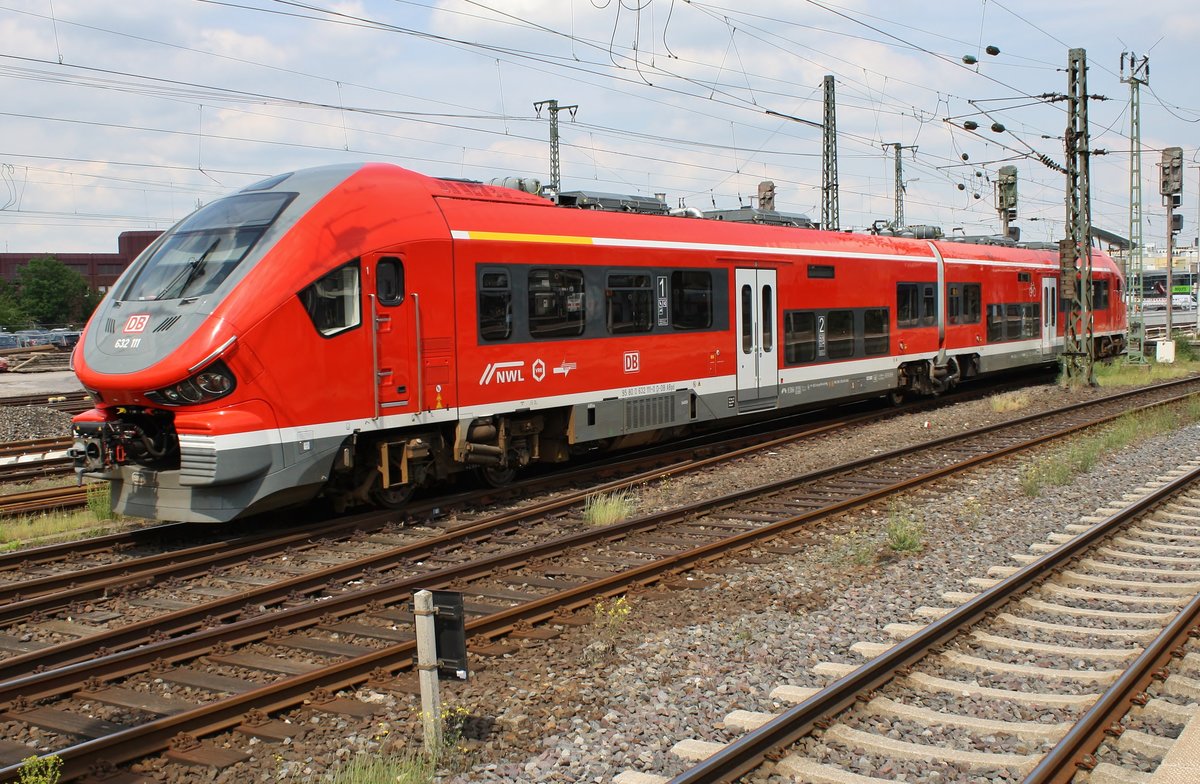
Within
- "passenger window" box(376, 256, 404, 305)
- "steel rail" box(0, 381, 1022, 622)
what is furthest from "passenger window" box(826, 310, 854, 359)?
"passenger window" box(376, 256, 404, 305)

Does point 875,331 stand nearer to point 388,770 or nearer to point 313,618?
point 313,618

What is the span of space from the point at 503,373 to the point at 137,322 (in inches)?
146

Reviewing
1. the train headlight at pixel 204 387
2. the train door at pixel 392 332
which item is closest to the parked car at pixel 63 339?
the train door at pixel 392 332

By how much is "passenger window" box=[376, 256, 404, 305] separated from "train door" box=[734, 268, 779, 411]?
20.2 feet

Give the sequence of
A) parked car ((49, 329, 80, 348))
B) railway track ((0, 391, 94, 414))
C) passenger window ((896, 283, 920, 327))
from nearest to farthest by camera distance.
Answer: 1. passenger window ((896, 283, 920, 327))
2. railway track ((0, 391, 94, 414))
3. parked car ((49, 329, 80, 348))

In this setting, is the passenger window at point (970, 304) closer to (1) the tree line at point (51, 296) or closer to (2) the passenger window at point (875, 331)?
(2) the passenger window at point (875, 331)

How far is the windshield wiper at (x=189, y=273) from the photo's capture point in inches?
375

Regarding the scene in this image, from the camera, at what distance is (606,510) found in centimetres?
1066

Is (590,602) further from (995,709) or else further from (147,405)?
(147,405)

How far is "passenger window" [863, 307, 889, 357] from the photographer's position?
60.4 feet

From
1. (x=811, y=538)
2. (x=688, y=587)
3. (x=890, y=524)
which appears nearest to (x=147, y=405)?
(x=688, y=587)

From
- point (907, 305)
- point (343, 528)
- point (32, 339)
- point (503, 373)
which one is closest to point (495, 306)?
point (503, 373)

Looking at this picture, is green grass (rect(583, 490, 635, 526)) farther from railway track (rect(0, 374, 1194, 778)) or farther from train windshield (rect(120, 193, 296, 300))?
train windshield (rect(120, 193, 296, 300))

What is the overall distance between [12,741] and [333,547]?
172 inches
